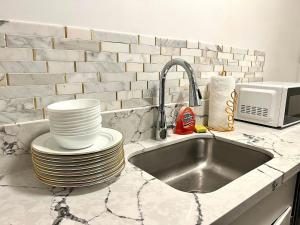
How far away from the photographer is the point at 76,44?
2.61 feet

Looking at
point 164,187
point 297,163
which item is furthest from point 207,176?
point 164,187

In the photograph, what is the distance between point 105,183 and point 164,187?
0.58ft

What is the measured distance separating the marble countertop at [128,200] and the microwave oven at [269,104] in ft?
1.54

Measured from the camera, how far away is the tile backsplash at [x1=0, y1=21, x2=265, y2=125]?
70 centimetres

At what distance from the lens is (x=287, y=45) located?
2.06m

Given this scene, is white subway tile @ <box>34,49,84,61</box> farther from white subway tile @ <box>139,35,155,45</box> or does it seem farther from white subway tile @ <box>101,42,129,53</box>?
white subway tile @ <box>139,35,155,45</box>

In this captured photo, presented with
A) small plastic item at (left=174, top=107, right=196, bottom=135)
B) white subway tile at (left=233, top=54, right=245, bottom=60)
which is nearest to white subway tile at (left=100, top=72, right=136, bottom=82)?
small plastic item at (left=174, top=107, right=196, bottom=135)

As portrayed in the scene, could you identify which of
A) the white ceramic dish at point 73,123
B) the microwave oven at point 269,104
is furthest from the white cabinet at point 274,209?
the white ceramic dish at point 73,123

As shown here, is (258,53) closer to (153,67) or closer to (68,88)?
(153,67)

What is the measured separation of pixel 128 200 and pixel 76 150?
21cm

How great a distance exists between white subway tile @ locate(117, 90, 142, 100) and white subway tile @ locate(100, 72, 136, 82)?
53 millimetres

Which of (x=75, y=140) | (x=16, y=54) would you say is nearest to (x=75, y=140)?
(x=75, y=140)

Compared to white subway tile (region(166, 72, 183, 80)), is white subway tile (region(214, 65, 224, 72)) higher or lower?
higher

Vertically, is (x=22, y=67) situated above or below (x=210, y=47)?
below
